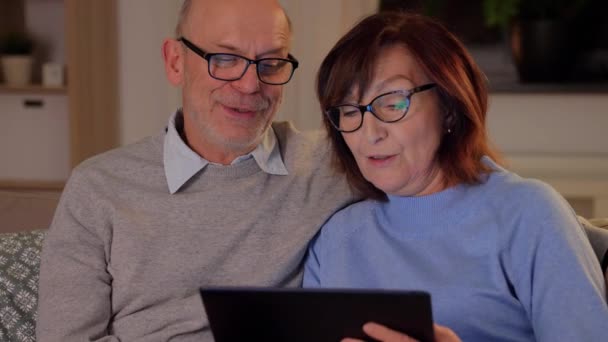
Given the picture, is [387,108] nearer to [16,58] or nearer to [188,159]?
[188,159]

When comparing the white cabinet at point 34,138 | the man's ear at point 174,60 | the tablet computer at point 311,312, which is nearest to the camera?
the tablet computer at point 311,312

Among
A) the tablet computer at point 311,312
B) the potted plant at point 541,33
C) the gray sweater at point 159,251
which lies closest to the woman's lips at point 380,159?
the gray sweater at point 159,251

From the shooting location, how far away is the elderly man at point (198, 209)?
5.28 ft

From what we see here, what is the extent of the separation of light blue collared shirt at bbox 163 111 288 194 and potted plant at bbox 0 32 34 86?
2.27 m

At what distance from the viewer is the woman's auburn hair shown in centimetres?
146

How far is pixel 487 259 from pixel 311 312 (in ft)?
1.14

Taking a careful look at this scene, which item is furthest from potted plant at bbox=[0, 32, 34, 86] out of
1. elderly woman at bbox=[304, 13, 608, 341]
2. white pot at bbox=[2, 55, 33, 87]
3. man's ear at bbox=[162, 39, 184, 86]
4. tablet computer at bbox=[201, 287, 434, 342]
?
tablet computer at bbox=[201, 287, 434, 342]

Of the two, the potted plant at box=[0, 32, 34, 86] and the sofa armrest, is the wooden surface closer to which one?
the potted plant at box=[0, 32, 34, 86]

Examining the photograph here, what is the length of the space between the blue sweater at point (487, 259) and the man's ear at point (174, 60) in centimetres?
50

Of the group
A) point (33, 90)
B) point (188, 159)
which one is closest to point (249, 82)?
point (188, 159)

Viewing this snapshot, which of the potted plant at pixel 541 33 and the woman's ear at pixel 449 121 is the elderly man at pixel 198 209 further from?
the potted plant at pixel 541 33

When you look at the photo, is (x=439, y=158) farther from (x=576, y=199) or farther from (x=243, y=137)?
(x=576, y=199)

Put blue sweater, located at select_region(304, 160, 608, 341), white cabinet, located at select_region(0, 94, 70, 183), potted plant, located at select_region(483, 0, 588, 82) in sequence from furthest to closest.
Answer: white cabinet, located at select_region(0, 94, 70, 183)
potted plant, located at select_region(483, 0, 588, 82)
blue sweater, located at select_region(304, 160, 608, 341)

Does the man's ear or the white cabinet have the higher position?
the man's ear
